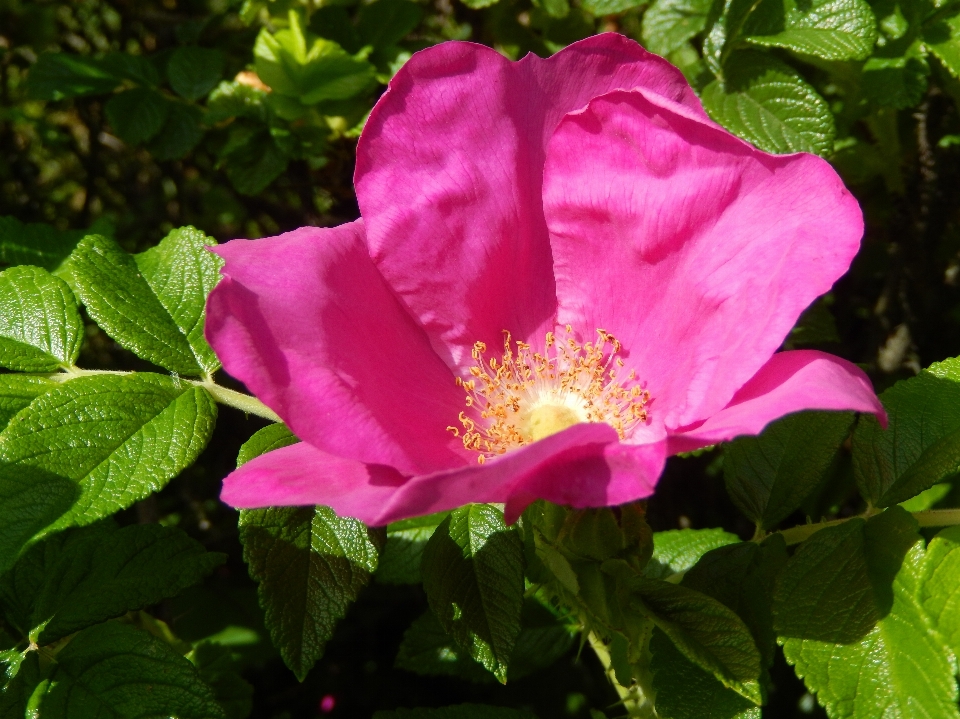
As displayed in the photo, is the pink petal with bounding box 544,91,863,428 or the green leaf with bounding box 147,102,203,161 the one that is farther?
the green leaf with bounding box 147,102,203,161

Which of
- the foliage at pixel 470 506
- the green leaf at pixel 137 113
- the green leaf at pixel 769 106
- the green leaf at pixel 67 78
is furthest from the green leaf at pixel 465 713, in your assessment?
the green leaf at pixel 67 78

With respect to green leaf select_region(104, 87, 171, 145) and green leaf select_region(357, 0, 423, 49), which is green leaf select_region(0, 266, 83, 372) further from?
green leaf select_region(357, 0, 423, 49)

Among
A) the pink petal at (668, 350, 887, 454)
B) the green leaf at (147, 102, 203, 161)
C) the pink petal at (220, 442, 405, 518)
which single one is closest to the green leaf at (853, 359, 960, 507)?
the pink petal at (668, 350, 887, 454)

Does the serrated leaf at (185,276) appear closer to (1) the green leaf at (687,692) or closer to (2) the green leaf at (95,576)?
(2) the green leaf at (95,576)

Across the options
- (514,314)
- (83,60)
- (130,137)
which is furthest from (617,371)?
(83,60)

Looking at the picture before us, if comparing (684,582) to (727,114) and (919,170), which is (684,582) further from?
(919,170)

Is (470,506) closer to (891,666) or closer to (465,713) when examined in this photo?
(465,713)
